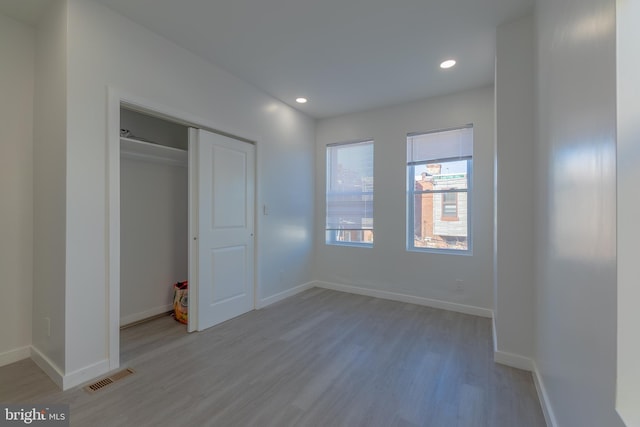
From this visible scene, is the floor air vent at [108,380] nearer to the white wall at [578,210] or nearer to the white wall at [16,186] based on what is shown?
the white wall at [16,186]

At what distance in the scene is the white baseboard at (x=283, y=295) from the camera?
3547 mm

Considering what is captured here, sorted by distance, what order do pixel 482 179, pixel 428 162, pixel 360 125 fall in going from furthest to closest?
pixel 360 125 → pixel 428 162 → pixel 482 179

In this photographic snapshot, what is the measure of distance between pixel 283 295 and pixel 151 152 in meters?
2.41

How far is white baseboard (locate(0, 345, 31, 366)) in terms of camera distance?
217 cm

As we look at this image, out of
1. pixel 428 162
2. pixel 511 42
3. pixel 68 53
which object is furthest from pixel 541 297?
pixel 68 53

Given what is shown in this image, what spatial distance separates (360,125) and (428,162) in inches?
45.7

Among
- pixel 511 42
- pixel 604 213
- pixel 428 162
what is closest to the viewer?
pixel 604 213

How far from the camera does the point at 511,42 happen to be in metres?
2.22

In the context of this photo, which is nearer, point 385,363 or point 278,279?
point 385,363

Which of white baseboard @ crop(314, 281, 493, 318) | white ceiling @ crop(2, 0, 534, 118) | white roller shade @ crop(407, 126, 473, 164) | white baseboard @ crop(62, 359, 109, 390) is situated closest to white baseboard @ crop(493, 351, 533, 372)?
white baseboard @ crop(314, 281, 493, 318)

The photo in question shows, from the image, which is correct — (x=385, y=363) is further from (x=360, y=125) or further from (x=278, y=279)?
(x=360, y=125)

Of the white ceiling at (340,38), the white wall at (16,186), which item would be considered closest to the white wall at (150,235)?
the white wall at (16,186)

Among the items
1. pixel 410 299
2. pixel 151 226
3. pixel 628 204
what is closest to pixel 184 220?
pixel 151 226

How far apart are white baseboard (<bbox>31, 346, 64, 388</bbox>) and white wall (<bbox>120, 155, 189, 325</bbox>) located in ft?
2.44
